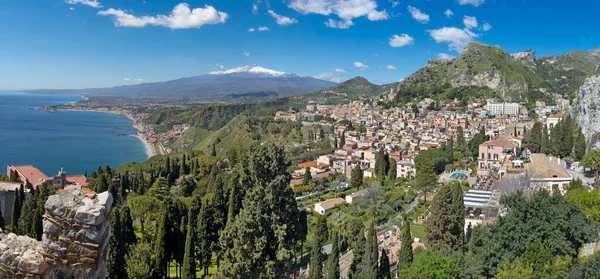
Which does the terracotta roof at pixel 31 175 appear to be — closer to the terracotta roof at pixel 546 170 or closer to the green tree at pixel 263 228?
the green tree at pixel 263 228

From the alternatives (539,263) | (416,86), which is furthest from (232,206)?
(416,86)

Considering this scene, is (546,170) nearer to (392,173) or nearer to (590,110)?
(392,173)

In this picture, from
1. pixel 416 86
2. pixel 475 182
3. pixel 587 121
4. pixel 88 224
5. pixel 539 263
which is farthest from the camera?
pixel 416 86

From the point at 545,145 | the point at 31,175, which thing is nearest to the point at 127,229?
the point at 31,175

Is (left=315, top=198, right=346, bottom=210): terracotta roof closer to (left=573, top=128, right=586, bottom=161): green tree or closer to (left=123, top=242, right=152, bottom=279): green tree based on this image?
(left=123, top=242, right=152, bottom=279): green tree

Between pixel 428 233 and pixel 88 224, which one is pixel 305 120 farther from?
pixel 88 224

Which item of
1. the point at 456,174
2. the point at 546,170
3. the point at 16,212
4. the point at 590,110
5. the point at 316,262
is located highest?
the point at 590,110

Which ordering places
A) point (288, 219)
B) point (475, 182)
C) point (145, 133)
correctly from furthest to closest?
1. point (145, 133)
2. point (475, 182)
3. point (288, 219)
